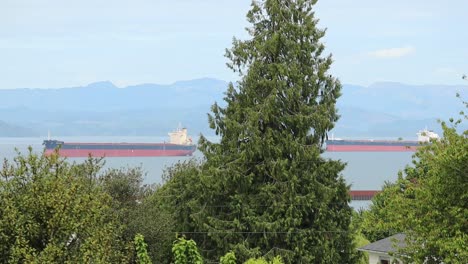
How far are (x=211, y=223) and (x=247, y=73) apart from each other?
23.8 feet

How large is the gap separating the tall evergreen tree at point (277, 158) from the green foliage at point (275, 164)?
1.8 inches

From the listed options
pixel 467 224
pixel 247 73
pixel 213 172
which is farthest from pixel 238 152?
pixel 467 224

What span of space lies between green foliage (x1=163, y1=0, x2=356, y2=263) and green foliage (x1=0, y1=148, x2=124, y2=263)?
52.0 feet

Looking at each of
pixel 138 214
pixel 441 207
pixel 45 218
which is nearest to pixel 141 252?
pixel 138 214

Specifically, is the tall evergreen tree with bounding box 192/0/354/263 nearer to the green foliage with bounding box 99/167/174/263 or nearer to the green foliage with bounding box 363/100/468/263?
the green foliage with bounding box 99/167/174/263

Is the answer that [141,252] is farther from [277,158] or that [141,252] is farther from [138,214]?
[277,158]

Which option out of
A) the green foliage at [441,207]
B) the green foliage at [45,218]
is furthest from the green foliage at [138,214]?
the green foliage at [45,218]

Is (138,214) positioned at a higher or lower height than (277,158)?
lower

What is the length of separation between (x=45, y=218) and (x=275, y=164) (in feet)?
57.6

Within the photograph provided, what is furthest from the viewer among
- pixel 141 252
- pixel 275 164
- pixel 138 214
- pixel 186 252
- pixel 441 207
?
pixel 275 164

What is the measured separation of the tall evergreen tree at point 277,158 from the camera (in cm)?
3269

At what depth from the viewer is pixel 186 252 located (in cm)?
2611

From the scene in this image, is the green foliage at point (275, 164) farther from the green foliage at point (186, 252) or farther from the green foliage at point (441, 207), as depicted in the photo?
the green foliage at point (441, 207)

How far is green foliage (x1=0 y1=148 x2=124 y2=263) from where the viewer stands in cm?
1614
